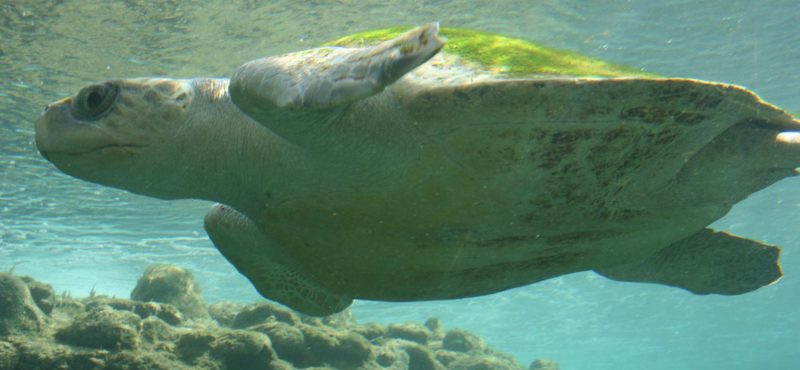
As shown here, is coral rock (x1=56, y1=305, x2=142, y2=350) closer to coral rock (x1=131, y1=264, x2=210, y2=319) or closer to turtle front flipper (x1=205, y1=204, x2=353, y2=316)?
turtle front flipper (x1=205, y1=204, x2=353, y2=316)

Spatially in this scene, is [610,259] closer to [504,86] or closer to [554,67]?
[554,67]

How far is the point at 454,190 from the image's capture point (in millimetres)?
2451

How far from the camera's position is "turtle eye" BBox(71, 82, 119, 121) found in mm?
2414

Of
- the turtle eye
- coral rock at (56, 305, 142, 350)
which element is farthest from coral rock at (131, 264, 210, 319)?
the turtle eye

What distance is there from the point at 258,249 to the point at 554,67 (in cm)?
267

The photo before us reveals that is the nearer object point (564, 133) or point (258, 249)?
point (564, 133)

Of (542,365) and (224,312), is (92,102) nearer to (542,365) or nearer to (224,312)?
(224,312)

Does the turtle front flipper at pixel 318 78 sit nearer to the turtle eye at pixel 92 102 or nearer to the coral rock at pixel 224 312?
the turtle eye at pixel 92 102

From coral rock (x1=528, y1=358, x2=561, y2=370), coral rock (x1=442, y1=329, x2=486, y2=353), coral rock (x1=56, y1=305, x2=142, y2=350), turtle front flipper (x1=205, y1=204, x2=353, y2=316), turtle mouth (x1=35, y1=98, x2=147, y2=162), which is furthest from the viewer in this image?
coral rock (x1=528, y1=358, x2=561, y2=370)

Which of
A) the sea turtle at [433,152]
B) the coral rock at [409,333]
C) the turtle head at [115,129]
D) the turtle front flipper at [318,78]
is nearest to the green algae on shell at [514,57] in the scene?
the sea turtle at [433,152]

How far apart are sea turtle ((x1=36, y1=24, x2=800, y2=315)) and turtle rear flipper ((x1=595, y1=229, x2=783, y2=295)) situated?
831 millimetres

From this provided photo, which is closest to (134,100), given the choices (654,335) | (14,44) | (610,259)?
(610,259)

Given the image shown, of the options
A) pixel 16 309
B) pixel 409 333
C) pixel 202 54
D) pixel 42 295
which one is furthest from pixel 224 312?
pixel 202 54

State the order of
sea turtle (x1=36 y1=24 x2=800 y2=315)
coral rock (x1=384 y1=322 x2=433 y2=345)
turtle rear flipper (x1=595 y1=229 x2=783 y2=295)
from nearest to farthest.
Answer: sea turtle (x1=36 y1=24 x2=800 y2=315) < turtle rear flipper (x1=595 y1=229 x2=783 y2=295) < coral rock (x1=384 y1=322 x2=433 y2=345)
